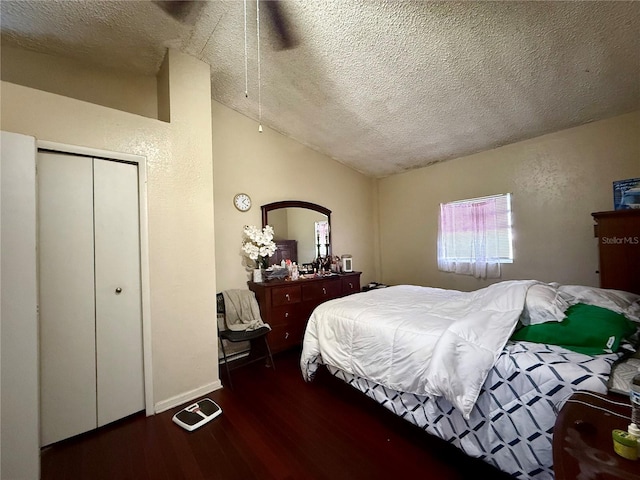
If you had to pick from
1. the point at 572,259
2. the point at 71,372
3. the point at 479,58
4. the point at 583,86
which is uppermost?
the point at 479,58

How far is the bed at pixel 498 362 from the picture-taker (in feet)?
3.81

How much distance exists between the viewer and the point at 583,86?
2121 mm

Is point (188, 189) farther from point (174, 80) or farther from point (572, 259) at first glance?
point (572, 259)

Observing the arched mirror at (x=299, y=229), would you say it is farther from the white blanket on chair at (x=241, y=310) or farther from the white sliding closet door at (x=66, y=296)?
the white sliding closet door at (x=66, y=296)

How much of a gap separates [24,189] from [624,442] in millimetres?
2538

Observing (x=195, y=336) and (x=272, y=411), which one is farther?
(x=195, y=336)

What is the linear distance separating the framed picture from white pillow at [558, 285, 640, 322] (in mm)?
873

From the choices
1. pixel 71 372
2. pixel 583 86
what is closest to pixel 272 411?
pixel 71 372

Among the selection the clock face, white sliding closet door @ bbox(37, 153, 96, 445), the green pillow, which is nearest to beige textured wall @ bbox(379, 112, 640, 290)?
the green pillow

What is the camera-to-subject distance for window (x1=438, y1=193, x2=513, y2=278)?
3176 millimetres

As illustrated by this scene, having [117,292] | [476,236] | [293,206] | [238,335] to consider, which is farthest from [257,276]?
[476,236]

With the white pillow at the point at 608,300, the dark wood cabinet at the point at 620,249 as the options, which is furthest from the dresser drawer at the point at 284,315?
the dark wood cabinet at the point at 620,249

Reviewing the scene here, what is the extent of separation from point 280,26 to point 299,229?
215 centimetres

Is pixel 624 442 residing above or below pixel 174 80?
below
